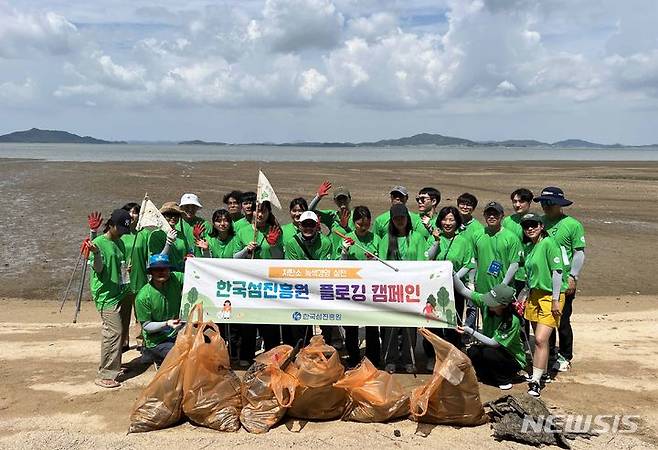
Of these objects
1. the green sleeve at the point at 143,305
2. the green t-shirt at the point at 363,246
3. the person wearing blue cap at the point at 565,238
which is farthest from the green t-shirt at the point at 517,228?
the green sleeve at the point at 143,305

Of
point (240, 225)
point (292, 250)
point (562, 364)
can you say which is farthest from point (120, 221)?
point (562, 364)

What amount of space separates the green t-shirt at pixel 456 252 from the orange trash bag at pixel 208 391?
2992 mm

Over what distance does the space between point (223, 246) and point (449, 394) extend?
345 centimetres

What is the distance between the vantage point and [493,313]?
6.57 m

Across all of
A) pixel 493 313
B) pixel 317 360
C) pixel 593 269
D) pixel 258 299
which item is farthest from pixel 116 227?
pixel 593 269

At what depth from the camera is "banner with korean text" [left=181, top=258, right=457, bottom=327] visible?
6512 mm

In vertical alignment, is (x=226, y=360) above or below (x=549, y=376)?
above

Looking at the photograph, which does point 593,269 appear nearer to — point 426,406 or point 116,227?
point 426,406

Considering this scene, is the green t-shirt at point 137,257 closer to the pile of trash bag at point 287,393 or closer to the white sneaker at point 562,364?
the pile of trash bag at point 287,393

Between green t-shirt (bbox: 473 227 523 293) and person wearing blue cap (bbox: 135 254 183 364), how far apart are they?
3690 millimetres

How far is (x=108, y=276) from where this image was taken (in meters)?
6.57

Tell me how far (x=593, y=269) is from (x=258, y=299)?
10.3 m

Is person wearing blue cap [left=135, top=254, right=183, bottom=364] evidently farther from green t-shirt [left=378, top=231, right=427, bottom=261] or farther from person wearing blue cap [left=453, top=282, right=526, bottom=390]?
person wearing blue cap [left=453, top=282, right=526, bottom=390]

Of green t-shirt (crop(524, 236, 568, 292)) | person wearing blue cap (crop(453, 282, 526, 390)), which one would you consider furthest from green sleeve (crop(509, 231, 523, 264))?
person wearing blue cap (crop(453, 282, 526, 390))
